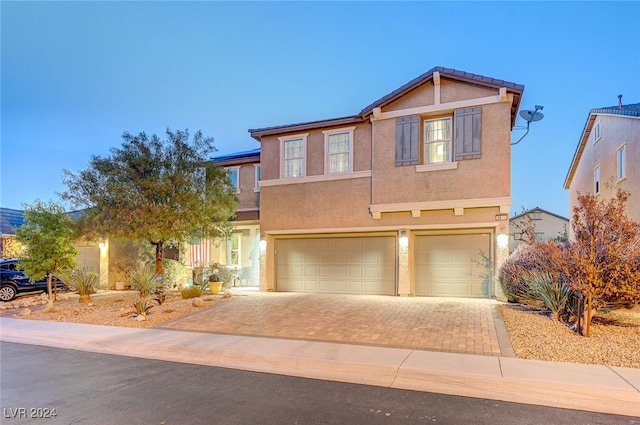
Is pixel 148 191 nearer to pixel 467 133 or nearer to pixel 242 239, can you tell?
pixel 242 239

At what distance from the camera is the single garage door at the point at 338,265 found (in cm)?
1441

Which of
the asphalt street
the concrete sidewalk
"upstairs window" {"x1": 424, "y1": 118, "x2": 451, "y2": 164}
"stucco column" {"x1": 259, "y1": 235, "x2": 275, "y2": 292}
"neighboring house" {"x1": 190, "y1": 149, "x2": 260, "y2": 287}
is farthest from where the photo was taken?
"neighboring house" {"x1": 190, "y1": 149, "x2": 260, "y2": 287}

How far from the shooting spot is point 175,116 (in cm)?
12438

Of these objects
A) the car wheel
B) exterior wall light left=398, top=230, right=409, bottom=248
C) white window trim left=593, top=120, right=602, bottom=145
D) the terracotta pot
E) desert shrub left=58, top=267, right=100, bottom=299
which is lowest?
the car wheel

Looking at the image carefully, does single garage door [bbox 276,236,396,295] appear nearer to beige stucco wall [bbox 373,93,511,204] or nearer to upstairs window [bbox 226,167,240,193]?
beige stucco wall [bbox 373,93,511,204]

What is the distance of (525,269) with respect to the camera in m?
11.1

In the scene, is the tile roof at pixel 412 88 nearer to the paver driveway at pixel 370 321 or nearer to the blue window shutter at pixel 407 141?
the blue window shutter at pixel 407 141

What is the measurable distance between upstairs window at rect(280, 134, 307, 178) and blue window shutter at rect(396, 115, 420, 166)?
12.7 feet

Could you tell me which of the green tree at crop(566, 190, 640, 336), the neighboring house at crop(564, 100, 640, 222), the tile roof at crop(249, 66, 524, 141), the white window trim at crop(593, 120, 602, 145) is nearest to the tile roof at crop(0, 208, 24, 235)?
the tile roof at crop(249, 66, 524, 141)

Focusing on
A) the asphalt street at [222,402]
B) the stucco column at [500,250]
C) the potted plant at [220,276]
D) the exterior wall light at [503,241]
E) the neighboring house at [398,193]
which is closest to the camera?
the asphalt street at [222,402]

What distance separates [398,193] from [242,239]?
807cm

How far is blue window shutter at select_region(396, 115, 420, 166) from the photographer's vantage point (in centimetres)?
1360

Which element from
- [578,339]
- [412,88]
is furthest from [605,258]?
[412,88]

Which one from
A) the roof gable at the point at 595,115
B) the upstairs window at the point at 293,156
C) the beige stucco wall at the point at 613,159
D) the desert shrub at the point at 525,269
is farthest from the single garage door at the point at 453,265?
the roof gable at the point at 595,115
